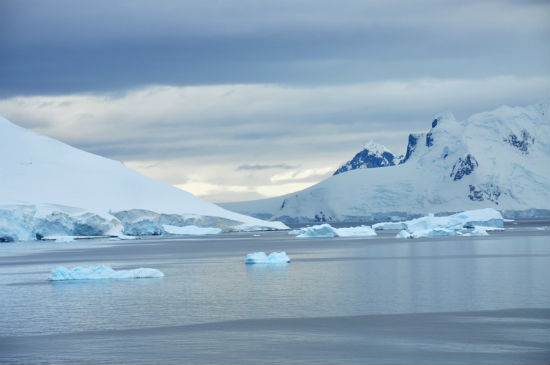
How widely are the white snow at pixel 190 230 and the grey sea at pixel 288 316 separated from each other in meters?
68.9

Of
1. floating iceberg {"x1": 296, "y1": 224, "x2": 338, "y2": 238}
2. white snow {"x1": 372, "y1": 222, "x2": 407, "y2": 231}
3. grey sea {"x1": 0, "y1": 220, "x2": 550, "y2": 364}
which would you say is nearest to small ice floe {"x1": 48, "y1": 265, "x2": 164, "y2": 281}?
grey sea {"x1": 0, "y1": 220, "x2": 550, "y2": 364}

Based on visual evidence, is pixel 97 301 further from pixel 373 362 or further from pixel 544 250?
pixel 544 250

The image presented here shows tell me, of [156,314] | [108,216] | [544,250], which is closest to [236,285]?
[156,314]

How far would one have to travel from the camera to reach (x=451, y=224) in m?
92.8

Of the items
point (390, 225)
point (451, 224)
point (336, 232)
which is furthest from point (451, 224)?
point (390, 225)

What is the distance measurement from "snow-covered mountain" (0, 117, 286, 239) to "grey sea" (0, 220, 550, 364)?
167 ft

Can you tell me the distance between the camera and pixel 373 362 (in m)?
17.6

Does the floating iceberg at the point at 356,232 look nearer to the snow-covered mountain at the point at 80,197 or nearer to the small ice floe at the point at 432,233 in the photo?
the small ice floe at the point at 432,233

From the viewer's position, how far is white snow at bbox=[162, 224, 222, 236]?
113 meters

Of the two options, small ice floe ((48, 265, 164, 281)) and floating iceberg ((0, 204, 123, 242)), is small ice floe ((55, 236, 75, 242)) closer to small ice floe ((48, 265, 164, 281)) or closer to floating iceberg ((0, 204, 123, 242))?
floating iceberg ((0, 204, 123, 242))

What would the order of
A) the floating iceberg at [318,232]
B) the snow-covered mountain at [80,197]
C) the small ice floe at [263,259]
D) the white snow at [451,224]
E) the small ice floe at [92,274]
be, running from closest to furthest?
the small ice floe at [92,274] → the small ice floe at [263,259] → the white snow at [451,224] → the snow-covered mountain at [80,197] → the floating iceberg at [318,232]

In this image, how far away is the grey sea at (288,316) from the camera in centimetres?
1880

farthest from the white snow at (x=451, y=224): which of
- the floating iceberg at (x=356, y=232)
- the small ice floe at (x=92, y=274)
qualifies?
the small ice floe at (x=92, y=274)

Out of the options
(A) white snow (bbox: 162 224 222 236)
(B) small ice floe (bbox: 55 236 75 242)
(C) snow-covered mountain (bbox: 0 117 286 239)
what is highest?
(C) snow-covered mountain (bbox: 0 117 286 239)
